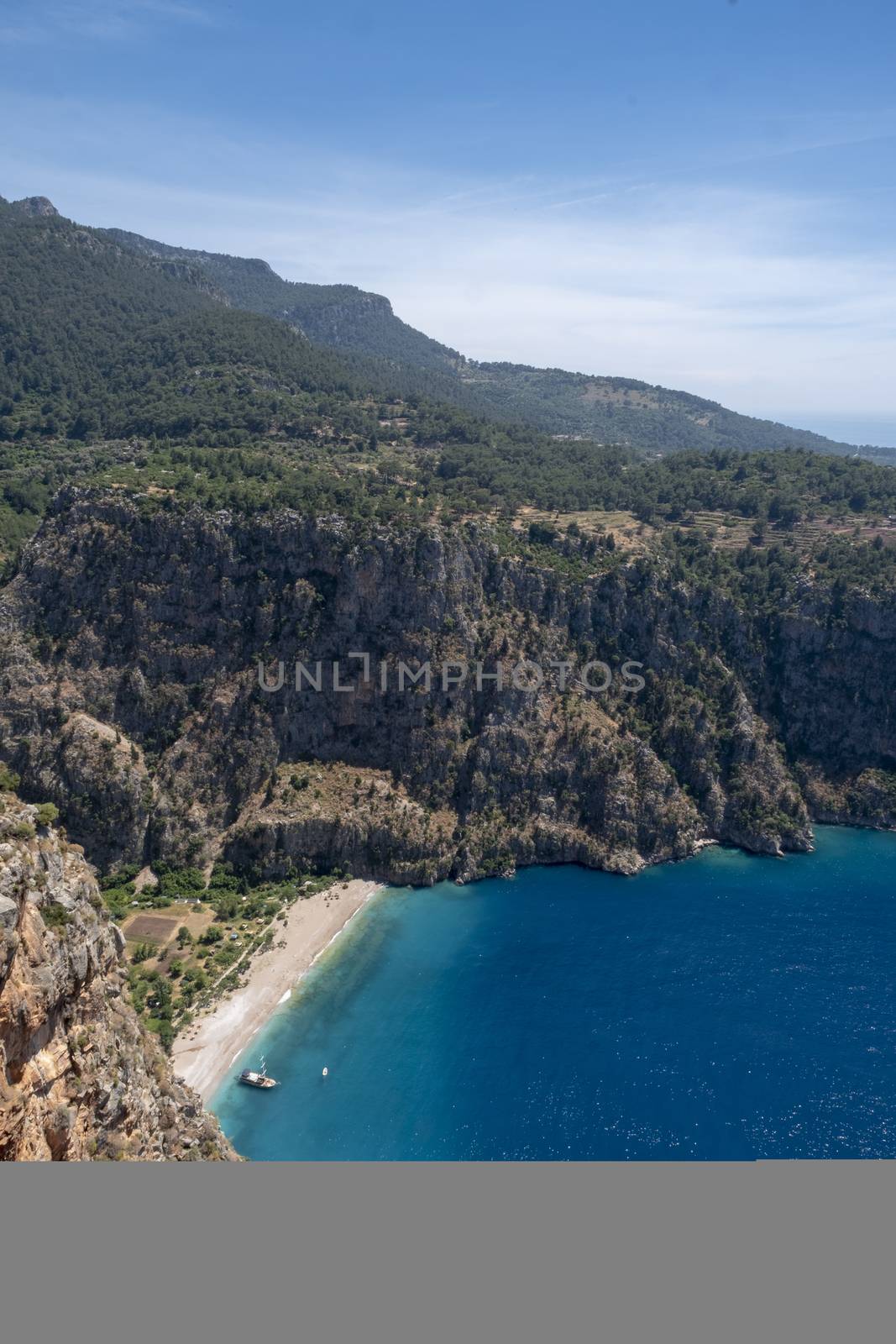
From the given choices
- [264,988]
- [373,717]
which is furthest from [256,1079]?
[373,717]

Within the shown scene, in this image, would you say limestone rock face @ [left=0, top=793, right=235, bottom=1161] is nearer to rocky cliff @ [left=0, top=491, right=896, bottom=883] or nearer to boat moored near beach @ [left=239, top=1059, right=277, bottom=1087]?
boat moored near beach @ [left=239, top=1059, right=277, bottom=1087]

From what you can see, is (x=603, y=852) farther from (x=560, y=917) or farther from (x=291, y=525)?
(x=291, y=525)

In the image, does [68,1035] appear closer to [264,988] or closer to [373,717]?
[264,988]
